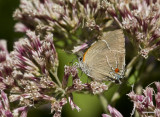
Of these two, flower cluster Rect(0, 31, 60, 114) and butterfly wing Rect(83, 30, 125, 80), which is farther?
flower cluster Rect(0, 31, 60, 114)

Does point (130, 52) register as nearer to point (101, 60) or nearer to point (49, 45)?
point (101, 60)

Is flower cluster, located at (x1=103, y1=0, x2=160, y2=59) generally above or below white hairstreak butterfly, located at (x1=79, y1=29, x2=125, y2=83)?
above

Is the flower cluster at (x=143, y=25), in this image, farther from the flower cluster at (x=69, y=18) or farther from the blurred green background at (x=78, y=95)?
the blurred green background at (x=78, y=95)

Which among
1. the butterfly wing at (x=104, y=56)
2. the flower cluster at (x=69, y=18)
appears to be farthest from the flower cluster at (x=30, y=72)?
the butterfly wing at (x=104, y=56)

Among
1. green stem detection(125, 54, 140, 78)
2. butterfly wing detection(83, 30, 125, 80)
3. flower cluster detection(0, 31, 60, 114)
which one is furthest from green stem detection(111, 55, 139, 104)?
flower cluster detection(0, 31, 60, 114)

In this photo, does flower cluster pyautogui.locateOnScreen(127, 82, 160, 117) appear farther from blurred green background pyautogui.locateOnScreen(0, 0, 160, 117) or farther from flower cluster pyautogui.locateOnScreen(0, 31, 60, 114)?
flower cluster pyautogui.locateOnScreen(0, 31, 60, 114)

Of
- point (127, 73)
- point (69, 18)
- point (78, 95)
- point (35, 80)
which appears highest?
point (69, 18)

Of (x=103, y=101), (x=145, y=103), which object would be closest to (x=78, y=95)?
(x=103, y=101)

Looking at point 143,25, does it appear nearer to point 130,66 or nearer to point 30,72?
point 130,66
